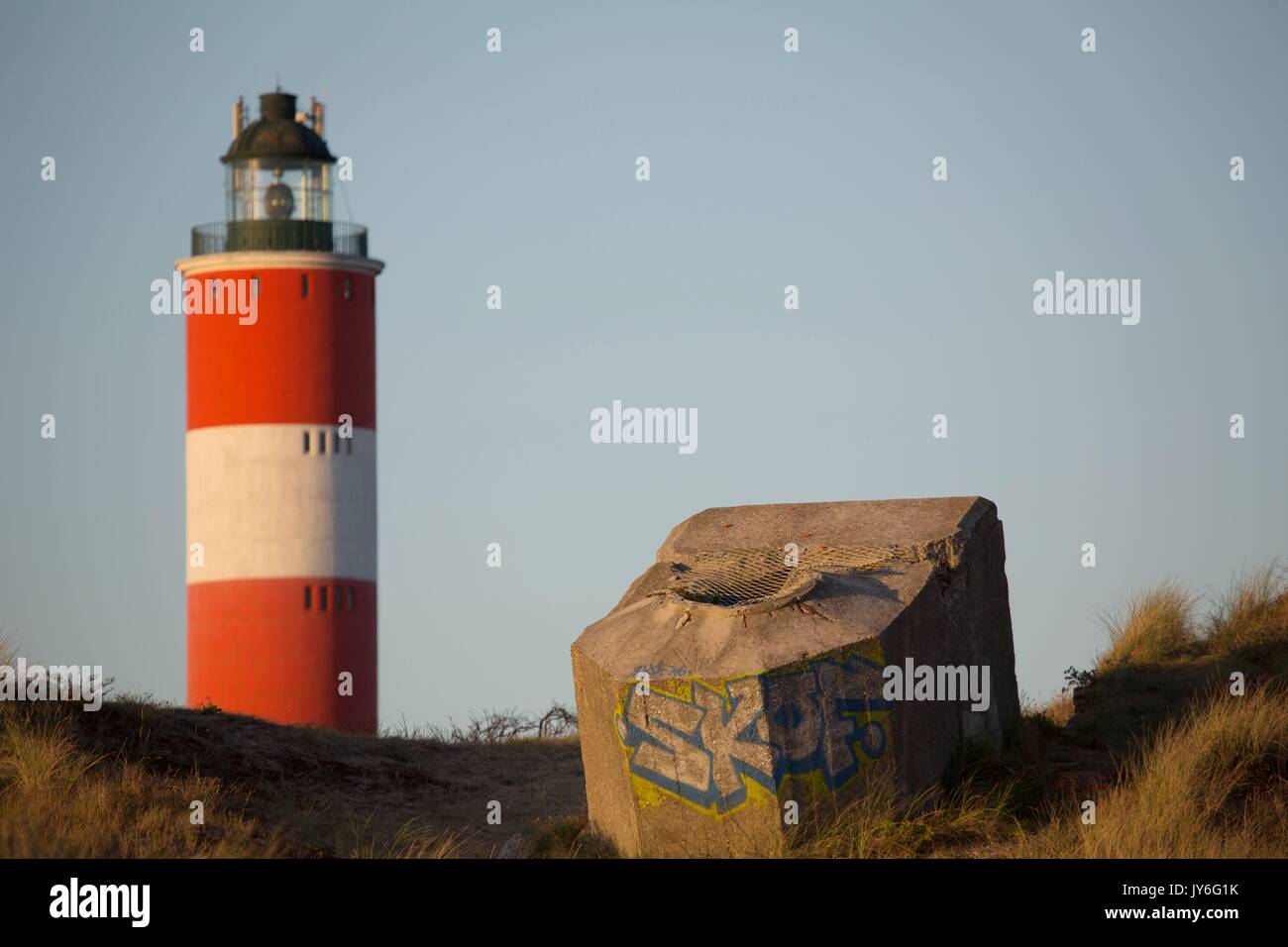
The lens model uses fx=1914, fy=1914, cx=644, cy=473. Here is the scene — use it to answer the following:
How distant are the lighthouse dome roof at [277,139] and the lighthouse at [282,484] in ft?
7.55

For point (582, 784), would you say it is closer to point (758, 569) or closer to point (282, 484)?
point (758, 569)

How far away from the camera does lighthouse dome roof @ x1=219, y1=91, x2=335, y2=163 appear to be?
39.3 metres

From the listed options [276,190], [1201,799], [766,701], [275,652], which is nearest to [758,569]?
[766,701]

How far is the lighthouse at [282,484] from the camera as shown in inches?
1432

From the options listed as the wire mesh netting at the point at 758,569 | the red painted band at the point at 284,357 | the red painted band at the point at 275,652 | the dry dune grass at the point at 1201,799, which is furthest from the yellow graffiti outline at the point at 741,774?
the red painted band at the point at 284,357

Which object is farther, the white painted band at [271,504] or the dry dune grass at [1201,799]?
the white painted band at [271,504]

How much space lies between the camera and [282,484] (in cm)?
3650

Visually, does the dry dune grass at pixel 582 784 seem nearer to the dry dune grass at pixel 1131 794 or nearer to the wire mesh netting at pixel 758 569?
the dry dune grass at pixel 1131 794

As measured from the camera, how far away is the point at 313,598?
36.7 m

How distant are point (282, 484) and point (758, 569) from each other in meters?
22.1

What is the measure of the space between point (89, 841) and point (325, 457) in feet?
81.1
